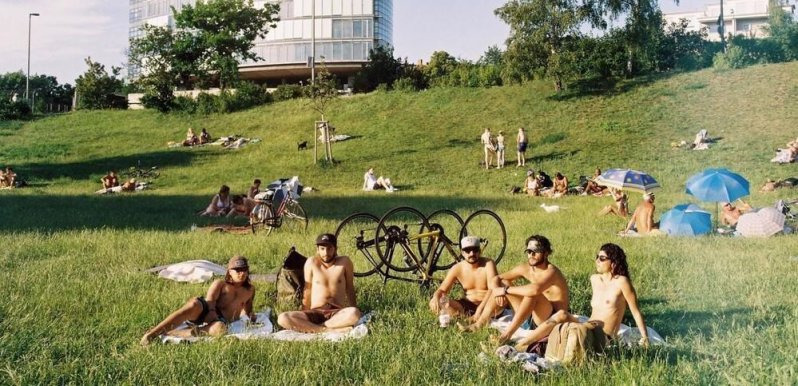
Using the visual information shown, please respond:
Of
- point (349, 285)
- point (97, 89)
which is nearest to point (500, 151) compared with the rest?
point (349, 285)

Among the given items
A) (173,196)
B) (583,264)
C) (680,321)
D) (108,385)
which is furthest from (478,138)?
(108,385)

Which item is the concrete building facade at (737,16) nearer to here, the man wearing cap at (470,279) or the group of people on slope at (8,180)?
the group of people on slope at (8,180)

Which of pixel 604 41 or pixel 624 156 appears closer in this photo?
pixel 624 156

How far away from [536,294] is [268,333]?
292 centimetres

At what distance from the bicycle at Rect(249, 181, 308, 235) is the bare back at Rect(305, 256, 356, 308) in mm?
7534

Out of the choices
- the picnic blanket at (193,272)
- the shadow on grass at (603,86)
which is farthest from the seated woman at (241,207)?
the shadow on grass at (603,86)

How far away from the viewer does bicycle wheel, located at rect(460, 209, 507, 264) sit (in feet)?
36.3

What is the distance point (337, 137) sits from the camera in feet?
133

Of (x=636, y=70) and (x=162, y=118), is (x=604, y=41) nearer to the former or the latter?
(x=636, y=70)

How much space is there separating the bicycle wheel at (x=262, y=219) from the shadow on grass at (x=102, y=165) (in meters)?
21.6

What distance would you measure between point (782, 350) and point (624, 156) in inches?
1024

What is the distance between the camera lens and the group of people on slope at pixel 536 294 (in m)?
7.08

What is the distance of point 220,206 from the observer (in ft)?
66.5

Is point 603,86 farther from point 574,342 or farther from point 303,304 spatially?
point 574,342
